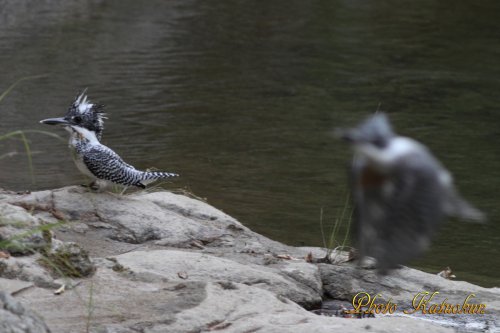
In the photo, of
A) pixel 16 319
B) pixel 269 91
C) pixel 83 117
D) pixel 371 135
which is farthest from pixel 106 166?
pixel 269 91

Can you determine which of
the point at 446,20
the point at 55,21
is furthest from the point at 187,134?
the point at 446,20

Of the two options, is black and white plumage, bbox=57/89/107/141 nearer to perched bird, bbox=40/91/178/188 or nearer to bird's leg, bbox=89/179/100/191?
perched bird, bbox=40/91/178/188

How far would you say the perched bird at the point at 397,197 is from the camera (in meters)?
2.48

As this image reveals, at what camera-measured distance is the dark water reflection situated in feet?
29.2

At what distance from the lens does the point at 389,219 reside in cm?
261

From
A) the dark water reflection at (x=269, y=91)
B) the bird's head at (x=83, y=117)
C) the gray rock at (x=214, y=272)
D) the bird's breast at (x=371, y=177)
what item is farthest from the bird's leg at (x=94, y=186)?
the bird's breast at (x=371, y=177)

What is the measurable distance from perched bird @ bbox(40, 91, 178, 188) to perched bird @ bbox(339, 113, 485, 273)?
3.62 m

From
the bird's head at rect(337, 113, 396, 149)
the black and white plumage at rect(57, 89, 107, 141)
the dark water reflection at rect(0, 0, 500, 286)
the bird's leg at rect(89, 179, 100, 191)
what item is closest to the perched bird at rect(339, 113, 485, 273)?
the bird's head at rect(337, 113, 396, 149)

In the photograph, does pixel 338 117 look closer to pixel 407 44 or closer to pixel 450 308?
pixel 407 44

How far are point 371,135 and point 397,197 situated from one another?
0.22 meters

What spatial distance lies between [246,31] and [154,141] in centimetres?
657

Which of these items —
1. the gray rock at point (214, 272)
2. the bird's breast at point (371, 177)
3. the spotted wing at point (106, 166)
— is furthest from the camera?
the spotted wing at point (106, 166)

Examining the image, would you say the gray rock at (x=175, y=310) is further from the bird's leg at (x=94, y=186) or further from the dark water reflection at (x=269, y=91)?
the dark water reflection at (x=269, y=91)

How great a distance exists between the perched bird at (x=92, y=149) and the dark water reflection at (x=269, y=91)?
180 centimetres
